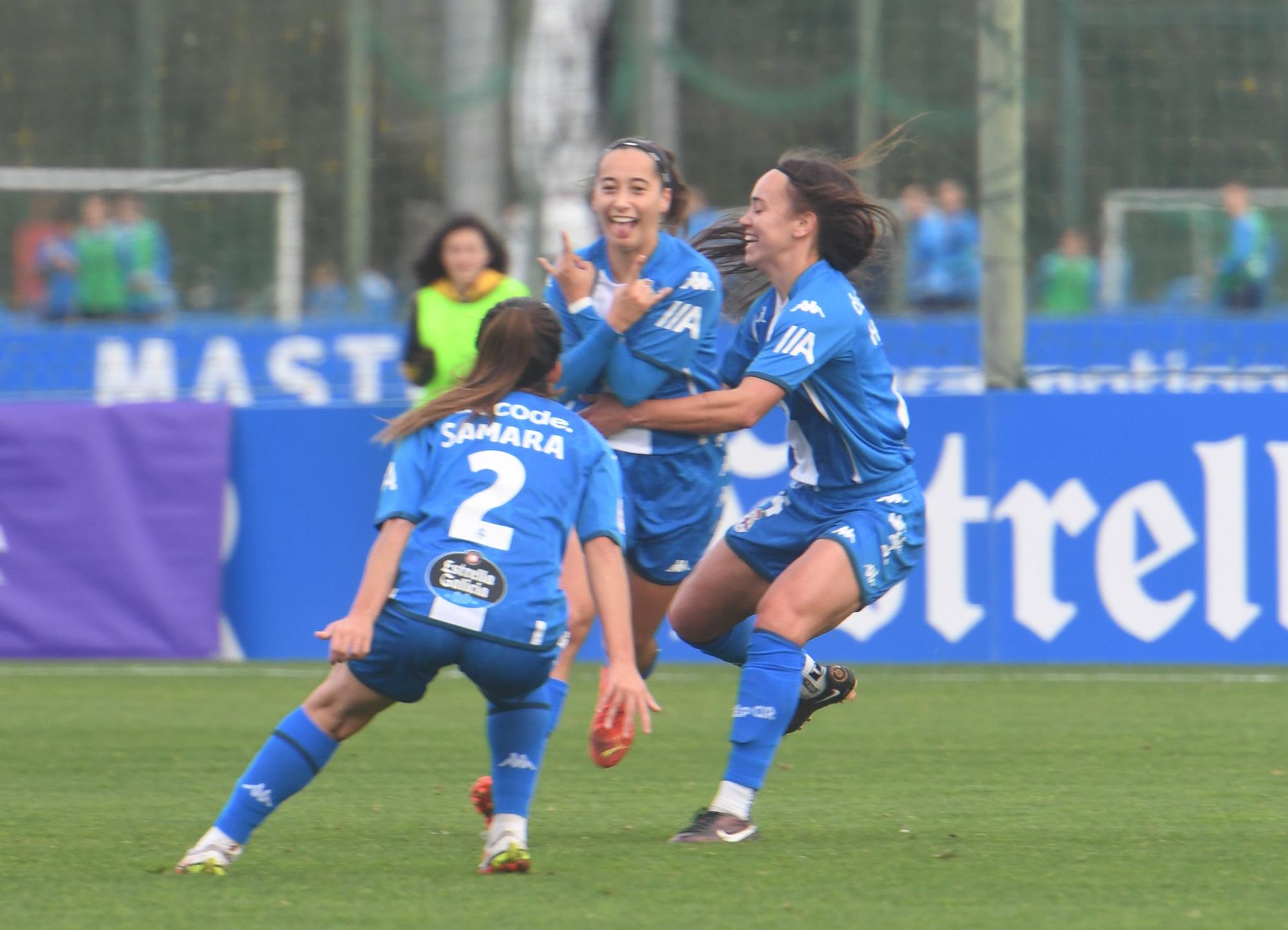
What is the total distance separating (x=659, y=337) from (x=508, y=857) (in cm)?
192

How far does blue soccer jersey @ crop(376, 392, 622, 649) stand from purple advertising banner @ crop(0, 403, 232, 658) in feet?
17.2

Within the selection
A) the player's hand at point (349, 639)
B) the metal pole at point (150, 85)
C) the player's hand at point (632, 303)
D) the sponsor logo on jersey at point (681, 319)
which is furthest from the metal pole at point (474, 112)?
the player's hand at point (349, 639)

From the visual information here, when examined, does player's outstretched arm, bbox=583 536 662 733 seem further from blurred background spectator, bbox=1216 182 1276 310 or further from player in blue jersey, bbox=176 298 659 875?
blurred background spectator, bbox=1216 182 1276 310

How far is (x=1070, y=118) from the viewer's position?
11445 mm

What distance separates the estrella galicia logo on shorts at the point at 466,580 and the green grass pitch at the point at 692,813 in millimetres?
679

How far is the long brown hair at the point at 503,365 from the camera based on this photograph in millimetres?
4930

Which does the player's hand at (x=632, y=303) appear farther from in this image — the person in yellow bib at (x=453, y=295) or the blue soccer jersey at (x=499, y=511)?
the person in yellow bib at (x=453, y=295)

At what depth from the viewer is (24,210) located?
1426cm

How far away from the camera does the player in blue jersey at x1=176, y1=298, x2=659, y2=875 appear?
4746 mm

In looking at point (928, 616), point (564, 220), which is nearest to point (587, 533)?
point (928, 616)

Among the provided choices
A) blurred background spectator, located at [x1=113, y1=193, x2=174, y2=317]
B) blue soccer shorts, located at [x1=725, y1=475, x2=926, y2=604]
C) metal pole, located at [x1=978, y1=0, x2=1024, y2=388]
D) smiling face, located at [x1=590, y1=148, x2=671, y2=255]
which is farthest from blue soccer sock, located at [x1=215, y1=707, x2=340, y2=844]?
blurred background spectator, located at [x1=113, y1=193, x2=174, y2=317]

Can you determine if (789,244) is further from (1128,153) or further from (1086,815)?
(1128,153)

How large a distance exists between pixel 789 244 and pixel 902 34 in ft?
21.5

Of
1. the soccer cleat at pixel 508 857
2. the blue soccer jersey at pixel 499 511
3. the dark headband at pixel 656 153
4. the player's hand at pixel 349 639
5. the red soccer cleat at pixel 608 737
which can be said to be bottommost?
the soccer cleat at pixel 508 857
